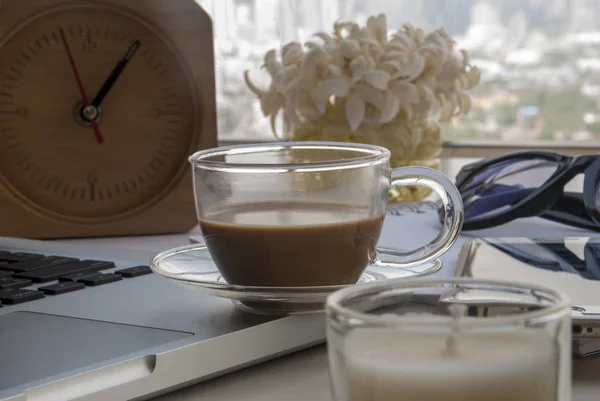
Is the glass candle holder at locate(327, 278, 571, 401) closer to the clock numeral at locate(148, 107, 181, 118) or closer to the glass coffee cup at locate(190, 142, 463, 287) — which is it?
the glass coffee cup at locate(190, 142, 463, 287)

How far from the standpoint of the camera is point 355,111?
0.89m

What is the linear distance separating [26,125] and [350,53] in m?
Answer: 0.32

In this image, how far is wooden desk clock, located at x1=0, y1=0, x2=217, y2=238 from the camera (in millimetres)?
870

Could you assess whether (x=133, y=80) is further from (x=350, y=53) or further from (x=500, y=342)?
(x=500, y=342)

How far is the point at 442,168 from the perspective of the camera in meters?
1.25

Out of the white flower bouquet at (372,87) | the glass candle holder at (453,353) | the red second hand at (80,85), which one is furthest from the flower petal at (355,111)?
the glass candle holder at (453,353)

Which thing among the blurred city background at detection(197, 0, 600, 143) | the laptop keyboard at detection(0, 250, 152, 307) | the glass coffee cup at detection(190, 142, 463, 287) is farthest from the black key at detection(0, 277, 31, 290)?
the blurred city background at detection(197, 0, 600, 143)

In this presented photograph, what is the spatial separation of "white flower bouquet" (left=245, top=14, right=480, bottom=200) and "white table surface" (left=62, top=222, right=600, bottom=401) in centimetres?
45

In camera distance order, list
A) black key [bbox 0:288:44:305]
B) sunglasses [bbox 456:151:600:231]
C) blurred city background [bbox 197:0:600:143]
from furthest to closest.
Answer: blurred city background [bbox 197:0:600:143] < sunglasses [bbox 456:151:600:231] < black key [bbox 0:288:44:305]

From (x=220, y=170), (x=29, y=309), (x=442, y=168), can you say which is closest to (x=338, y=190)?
(x=220, y=170)

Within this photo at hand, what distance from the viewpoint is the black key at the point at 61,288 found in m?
0.54

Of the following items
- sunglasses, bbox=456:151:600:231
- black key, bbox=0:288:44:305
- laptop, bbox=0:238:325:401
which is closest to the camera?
laptop, bbox=0:238:325:401

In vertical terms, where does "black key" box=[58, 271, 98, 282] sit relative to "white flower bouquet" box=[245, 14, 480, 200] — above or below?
below

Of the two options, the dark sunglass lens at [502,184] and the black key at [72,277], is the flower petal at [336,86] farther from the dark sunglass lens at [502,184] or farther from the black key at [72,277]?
the black key at [72,277]
